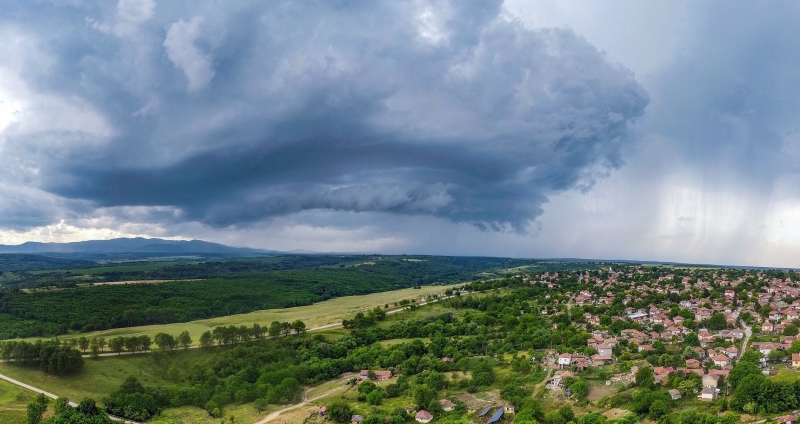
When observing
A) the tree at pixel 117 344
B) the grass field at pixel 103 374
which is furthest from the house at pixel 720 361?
the tree at pixel 117 344

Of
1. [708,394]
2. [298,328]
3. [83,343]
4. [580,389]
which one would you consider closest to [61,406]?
[83,343]

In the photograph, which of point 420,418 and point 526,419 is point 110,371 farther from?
point 526,419

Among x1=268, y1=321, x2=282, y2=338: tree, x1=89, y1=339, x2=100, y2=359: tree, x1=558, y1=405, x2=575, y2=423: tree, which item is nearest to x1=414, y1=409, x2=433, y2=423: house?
x1=558, y1=405, x2=575, y2=423: tree

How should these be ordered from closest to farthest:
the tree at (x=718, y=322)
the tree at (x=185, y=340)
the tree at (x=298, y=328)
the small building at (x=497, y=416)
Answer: the small building at (x=497, y=416) < the tree at (x=185, y=340) < the tree at (x=718, y=322) < the tree at (x=298, y=328)

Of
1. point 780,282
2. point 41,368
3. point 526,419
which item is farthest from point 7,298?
point 780,282

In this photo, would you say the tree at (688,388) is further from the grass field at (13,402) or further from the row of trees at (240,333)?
the grass field at (13,402)

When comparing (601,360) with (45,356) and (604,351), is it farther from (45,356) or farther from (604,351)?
(45,356)

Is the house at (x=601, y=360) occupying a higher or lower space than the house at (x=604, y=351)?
lower
